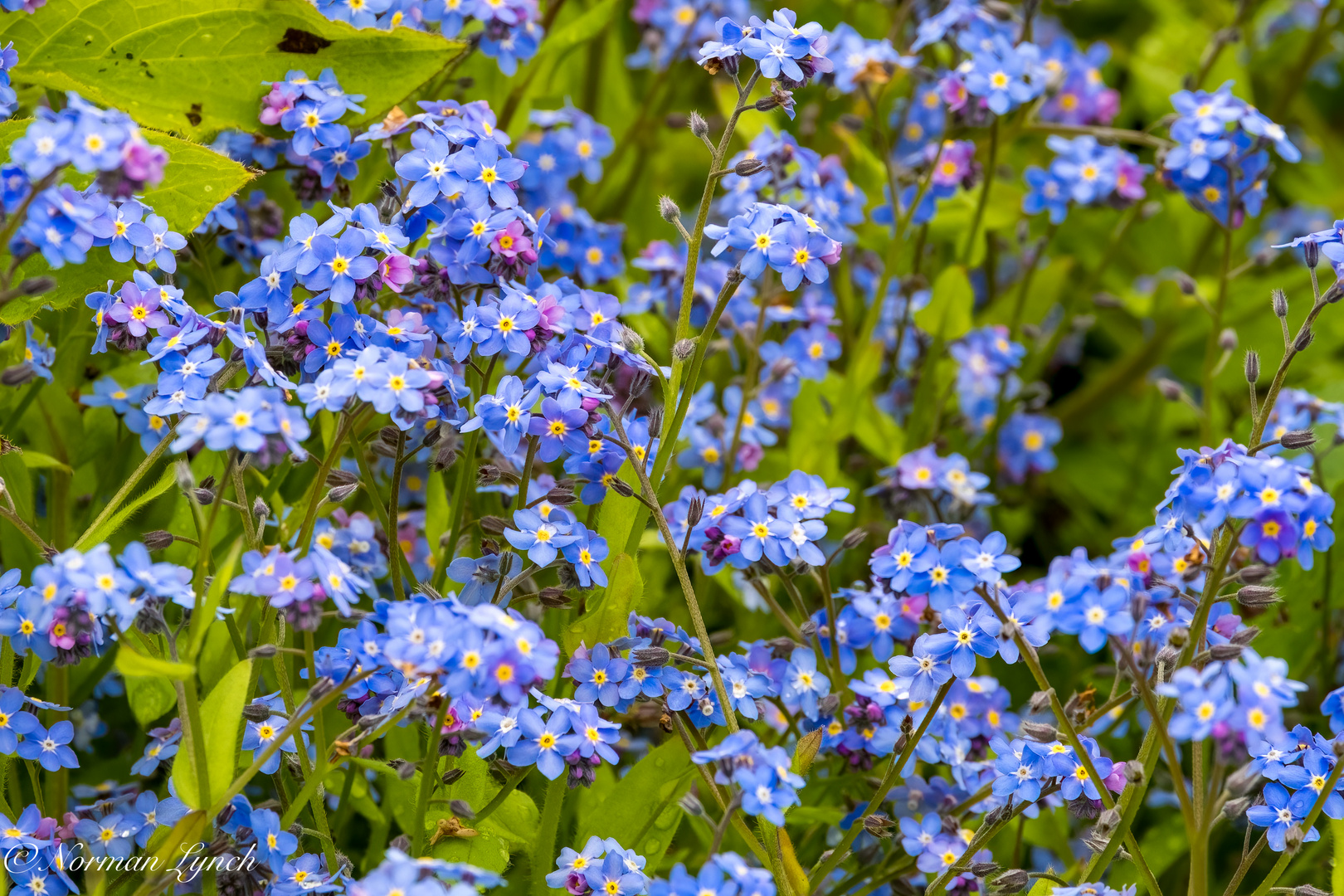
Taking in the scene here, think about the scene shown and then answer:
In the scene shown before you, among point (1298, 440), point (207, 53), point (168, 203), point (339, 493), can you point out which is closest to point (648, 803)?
point (339, 493)

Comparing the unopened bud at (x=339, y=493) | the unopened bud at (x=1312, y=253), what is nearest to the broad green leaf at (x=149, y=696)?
the unopened bud at (x=339, y=493)

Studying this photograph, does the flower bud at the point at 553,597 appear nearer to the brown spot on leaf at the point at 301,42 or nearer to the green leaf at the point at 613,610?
the green leaf at the point at 613,610

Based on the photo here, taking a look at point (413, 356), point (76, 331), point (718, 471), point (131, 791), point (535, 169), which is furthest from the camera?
point (535, 169)

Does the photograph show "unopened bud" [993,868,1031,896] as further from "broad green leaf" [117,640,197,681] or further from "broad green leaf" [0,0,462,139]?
"broad green leaf" [0,0,462,139]

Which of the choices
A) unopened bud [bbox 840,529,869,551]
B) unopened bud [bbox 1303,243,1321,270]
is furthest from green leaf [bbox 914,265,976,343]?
unopened bud [bbox 1303,243,1321,270]

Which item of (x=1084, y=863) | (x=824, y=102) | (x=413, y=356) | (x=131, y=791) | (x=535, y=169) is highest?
(x=824, y=102)

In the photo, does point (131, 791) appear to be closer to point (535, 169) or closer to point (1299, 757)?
point (535, 169)

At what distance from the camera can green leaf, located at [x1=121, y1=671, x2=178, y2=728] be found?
2041 mm

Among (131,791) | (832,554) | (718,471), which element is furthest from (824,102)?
(131,791)

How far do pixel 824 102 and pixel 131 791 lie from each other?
246cm

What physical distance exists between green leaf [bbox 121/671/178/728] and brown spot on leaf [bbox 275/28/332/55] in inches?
44.9

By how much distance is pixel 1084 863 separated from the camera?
222 centimetres

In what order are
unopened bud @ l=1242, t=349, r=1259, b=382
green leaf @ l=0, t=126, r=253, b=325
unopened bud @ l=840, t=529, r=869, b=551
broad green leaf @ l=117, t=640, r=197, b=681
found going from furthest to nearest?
unopened bud @ l=840, t=529, r=869, b=551 < green leaf @ l=0, t=126, r=253, b=325 < unopened bud @ l=1242, t=349, r=1259, b=382 < broad green leaf @ l=117, t=640, r=197, b=681

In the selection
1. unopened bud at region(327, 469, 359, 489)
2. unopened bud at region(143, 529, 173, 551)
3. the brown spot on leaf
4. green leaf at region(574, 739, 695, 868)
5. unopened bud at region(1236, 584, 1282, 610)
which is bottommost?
green leaf at region(574, 739, 695, 868)
